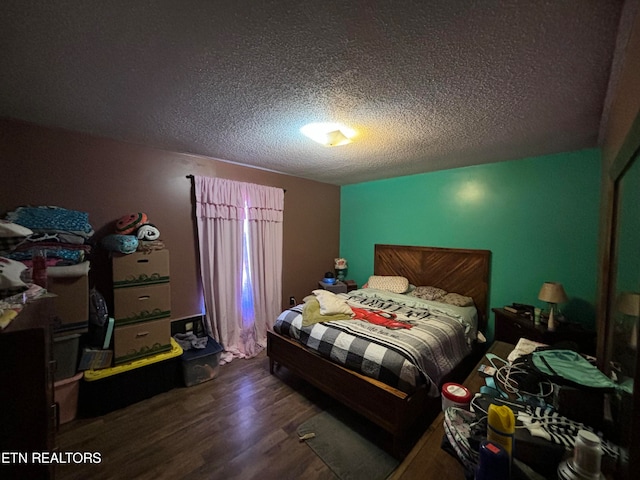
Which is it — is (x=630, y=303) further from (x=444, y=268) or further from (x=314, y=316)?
(x=444, y=268)

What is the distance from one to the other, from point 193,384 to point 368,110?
290cm

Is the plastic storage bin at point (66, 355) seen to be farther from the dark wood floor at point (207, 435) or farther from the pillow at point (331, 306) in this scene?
the pillow at point (331, 306)

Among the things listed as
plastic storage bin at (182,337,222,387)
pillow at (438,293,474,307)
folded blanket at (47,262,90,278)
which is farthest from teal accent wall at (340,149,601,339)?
folded blanket at (47,262,90,278)

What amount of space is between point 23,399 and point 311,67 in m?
1.63

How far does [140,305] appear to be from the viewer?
2.18 meters

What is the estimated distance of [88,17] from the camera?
3.12 feet

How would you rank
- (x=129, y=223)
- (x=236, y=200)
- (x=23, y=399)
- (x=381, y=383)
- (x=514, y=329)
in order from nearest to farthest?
1. (x=23, y=399)
2. (x=381, y=383)
3. (x=129, y=223)
4. (x=514, y=329)
5. (x=236, y=200)

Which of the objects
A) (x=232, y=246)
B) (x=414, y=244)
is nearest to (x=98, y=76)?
(x=232, y=246)

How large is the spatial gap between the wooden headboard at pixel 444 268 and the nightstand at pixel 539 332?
43 centimetres

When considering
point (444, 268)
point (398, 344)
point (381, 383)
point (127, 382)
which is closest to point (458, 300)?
point (444, 268)

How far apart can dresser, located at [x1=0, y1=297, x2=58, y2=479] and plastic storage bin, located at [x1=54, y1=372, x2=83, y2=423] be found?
5.47ft

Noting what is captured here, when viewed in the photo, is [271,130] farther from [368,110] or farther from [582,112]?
[582,112]

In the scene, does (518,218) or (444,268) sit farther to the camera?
(444,268)

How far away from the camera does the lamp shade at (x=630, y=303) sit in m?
0.66
